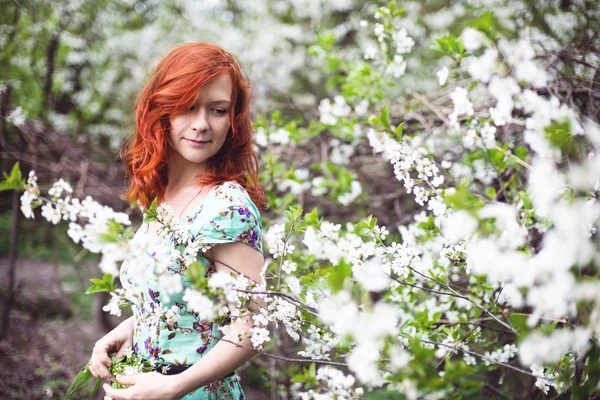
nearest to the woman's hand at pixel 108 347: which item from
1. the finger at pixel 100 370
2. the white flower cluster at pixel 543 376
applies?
the finger at pixel 100 370

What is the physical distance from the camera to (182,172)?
5.45 feet

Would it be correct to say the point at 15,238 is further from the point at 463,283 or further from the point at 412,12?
the point at 412,12

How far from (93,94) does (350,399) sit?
20.2ft

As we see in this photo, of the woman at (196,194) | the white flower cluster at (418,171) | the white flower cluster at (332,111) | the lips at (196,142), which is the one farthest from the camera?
the white flower cluster at (332,111)

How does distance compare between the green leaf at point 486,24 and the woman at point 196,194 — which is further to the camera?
the woman at point 196,194

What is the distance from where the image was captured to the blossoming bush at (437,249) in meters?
0.75

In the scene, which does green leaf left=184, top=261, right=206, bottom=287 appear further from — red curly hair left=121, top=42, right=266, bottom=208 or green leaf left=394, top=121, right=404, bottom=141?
green leaf left=394, top=121, right=404, bottom=141

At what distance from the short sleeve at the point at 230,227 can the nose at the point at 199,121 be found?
0.29m

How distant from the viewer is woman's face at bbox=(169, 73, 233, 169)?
4.86 feet

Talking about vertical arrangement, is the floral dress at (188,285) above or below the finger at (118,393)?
above

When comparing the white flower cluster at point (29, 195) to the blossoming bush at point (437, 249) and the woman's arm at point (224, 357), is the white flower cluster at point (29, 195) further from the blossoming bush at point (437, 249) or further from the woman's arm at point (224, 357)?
the woman's arm at point (224, 357)

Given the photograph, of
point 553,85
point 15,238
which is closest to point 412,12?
point 553,85

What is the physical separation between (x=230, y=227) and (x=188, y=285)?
21 centimetres

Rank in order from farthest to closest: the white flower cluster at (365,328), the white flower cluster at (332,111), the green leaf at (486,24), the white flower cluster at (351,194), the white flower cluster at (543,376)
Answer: the white flower cluster at (332,111), the white flower cluster at (351,194), the white flower cluster at (543,376), the green leaf at (486,24), the white flower cluster at (365,328)
